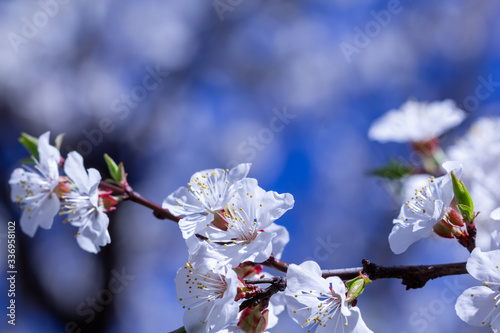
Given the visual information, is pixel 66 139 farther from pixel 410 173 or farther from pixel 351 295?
pixel 351 295

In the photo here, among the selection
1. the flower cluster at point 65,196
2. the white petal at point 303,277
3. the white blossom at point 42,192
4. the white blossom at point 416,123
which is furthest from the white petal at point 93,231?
the white blossom at point 416,123

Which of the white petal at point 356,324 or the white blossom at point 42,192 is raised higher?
the white petal at point 356,324

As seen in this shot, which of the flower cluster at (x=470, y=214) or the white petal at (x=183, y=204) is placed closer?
the flower cluster at (x=470, y=214)

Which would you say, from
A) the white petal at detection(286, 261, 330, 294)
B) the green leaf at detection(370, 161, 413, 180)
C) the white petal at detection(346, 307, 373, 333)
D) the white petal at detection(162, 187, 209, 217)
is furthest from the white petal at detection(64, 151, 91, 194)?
the green leaf at detection(370, 161, 413, 180)

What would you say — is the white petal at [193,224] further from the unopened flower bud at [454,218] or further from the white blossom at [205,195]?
the unopened flower bud at [454,218]

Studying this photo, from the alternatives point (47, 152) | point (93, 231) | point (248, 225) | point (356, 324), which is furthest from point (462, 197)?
point (47, 152)

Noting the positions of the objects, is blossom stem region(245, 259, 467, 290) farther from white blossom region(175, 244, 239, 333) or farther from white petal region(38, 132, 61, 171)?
white petal region(38, 132, 61, 171)

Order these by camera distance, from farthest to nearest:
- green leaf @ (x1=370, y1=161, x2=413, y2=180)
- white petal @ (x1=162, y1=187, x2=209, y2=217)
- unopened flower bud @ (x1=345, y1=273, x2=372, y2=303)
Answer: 1. green leaf @ (x1=370, y1=161, x2=413, y2=180)
2. white petal @ (x1=162, y1=187, x2=209, y2=217)
3. unopened flower bud @ (x1=345, y1=273, x2=372, y2=303)

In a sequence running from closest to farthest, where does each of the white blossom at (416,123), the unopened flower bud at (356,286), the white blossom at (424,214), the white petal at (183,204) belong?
the unopened flower bud at (356,286) → the white blossom at (424,214) → the white petal at (183,204) → the white blossom at (416,123)
